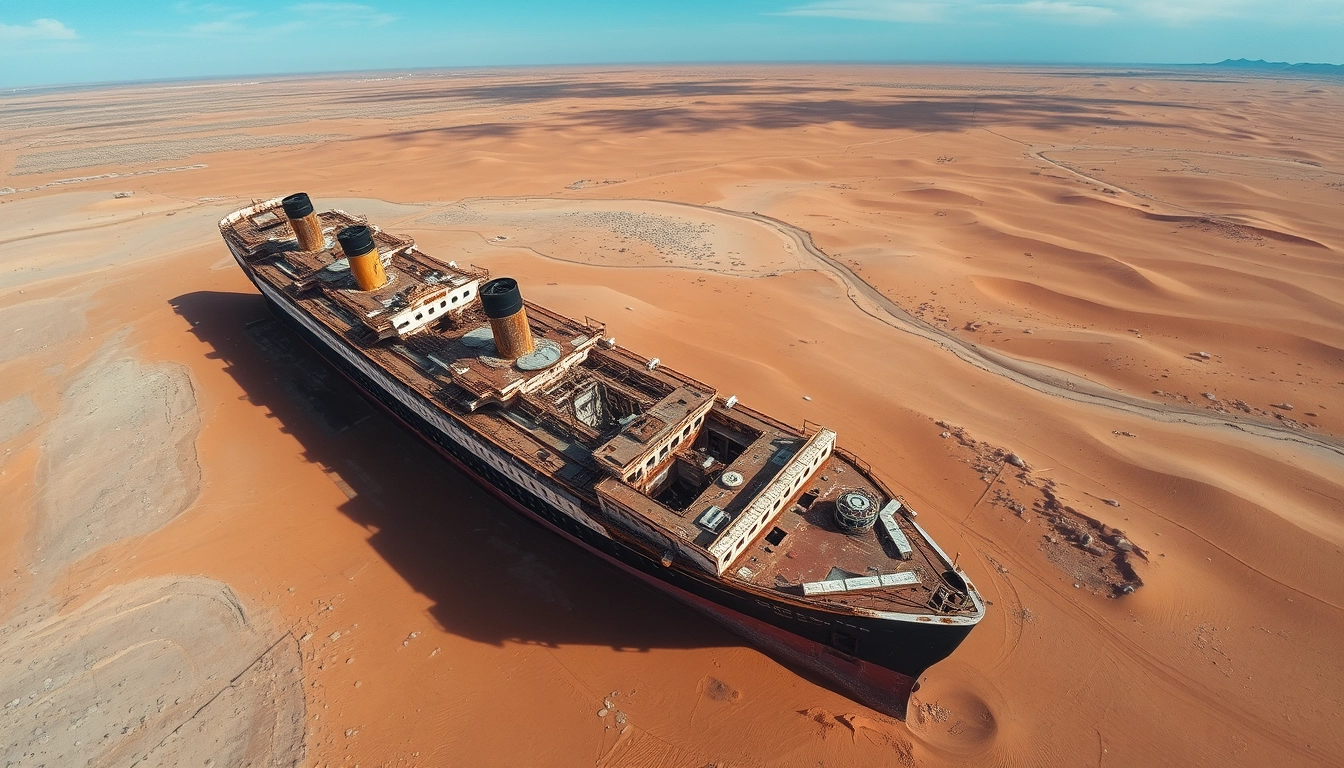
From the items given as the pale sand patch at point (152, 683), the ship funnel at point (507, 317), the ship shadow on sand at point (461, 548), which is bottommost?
the pale sand patch at point (152, 683)

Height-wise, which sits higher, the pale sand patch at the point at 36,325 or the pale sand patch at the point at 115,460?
the pale sand patch at the point at 36,325

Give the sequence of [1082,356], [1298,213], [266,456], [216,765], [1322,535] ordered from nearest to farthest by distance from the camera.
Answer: [216,765] < [1322,535] < [266,456] < [1082,356] < [1298,213]

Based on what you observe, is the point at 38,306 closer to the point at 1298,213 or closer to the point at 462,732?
the point at 462,732

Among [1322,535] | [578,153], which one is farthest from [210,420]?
[578,153]

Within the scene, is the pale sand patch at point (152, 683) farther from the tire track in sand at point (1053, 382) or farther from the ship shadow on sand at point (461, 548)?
the tire track in sand at point (1053, 382)

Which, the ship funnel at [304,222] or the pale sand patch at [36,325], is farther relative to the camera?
the pale sand patch at [36,325]

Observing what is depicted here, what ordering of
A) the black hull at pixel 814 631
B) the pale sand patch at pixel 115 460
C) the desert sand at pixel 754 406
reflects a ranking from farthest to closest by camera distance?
the pale sand patch at pixel 115 460 → the desert sand at pixel 754 406 → the black hull at pixel 814 631

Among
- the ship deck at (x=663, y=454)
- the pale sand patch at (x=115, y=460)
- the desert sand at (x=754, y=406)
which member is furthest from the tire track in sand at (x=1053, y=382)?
the pale sand patch at (x=115, y=460)
